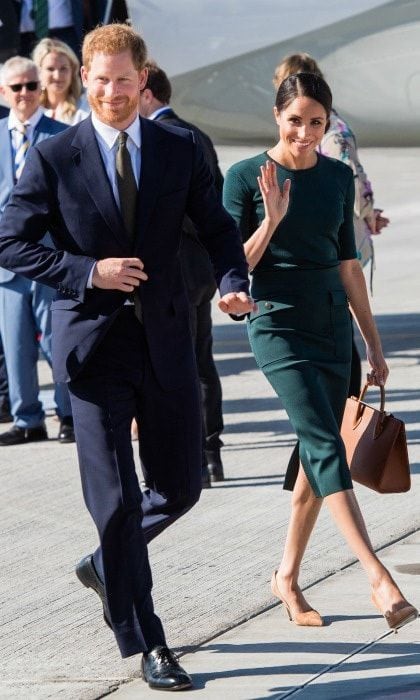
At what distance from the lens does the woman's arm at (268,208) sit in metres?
4.50

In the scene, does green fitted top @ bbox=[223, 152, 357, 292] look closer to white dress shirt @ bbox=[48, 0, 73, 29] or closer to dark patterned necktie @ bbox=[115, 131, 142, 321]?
dark patterned necktie @ bbox=[115, 131, 142, 321]

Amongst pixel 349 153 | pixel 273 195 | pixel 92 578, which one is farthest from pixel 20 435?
pixel 273 195

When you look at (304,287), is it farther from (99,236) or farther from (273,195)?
(99,236)

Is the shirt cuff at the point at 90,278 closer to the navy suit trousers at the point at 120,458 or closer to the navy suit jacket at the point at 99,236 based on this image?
the navy suit jacket at the point at 99,236

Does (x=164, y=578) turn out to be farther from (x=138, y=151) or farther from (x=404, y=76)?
(x=404, y=76)

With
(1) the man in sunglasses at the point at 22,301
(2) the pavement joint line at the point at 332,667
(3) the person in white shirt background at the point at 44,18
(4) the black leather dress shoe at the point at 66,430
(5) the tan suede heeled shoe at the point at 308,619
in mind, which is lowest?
(2) the pavement joint line at the point at 332,667

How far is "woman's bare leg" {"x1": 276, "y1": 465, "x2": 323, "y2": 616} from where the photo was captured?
4707 millimetres

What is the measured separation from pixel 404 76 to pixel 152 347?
7248 millimetres

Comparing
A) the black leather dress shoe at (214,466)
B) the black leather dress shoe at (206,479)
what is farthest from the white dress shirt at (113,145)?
the black leather dress shoe at (214,466)

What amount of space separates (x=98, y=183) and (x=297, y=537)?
1.36 metres

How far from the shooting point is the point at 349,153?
7.18 m

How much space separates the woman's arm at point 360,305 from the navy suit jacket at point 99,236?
2.39ft

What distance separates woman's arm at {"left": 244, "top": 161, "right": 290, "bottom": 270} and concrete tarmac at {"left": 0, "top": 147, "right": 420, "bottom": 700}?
1.13 m

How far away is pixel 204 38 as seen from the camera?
10977 millimetres
